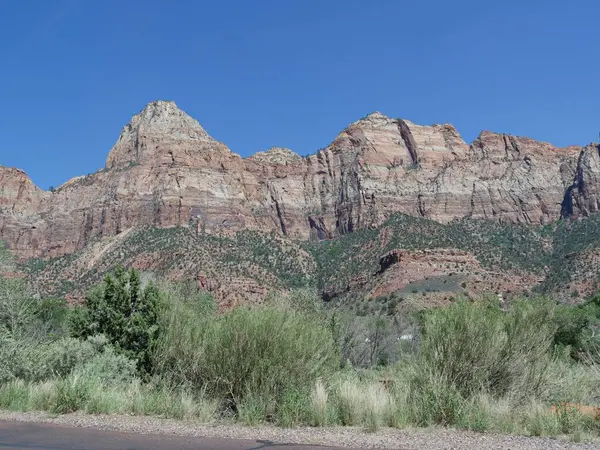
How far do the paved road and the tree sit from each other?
895 centimetres

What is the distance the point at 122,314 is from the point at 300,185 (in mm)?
127191

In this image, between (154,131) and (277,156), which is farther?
(277,156)

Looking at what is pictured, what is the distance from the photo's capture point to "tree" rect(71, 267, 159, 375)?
2028 cm

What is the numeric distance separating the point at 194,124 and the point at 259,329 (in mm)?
132940

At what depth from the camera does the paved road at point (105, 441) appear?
8.82 m

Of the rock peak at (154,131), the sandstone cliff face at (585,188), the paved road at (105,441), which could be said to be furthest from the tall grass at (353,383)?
the rock peak at (154,131)

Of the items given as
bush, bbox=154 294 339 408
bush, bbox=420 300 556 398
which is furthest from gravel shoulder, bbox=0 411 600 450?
bush, bbox=420 300 556 398

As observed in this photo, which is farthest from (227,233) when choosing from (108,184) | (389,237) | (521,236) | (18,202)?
(18,202)

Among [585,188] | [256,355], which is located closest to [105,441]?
[256,355]

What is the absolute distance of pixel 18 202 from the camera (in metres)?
146

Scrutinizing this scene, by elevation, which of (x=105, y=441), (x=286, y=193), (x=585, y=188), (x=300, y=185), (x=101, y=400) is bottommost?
(x=105, y=441)

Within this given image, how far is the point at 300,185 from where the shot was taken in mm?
147750

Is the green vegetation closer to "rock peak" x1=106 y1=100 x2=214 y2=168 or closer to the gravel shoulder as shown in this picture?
the gravel shoulder

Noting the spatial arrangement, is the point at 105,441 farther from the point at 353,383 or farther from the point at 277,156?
the point at 277,156
